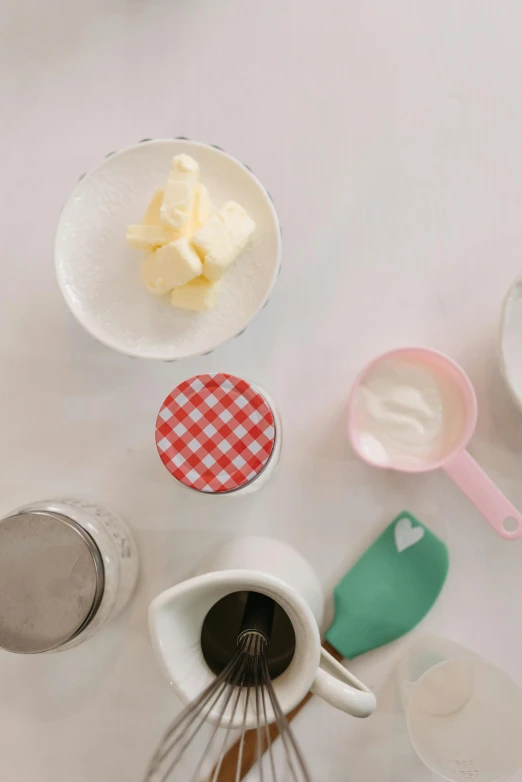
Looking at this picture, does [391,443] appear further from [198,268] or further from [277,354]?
[198,268]

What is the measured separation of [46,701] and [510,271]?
0.70 meters

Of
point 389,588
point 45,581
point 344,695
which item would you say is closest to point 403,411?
point 389,588

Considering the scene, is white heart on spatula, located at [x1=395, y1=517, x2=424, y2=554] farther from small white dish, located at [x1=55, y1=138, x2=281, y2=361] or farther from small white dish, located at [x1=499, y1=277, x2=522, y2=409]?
small white dish, located at [x1=55, y1=138, x2=281, y2=361]

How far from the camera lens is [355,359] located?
2.21ft

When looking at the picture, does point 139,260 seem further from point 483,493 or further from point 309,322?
point 483,493

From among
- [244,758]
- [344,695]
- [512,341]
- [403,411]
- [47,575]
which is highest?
[512,341]

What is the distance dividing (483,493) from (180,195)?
415 mm

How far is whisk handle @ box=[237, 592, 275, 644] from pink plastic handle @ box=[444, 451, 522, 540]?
8.9 inches

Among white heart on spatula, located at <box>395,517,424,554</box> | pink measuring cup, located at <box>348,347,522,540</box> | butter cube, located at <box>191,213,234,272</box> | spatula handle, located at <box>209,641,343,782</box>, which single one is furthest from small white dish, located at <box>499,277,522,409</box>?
spatula handle, located at <box>209,641,343,782</box>

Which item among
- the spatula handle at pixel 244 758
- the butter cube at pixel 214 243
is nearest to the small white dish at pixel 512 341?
the butter cube at pixel 214 243

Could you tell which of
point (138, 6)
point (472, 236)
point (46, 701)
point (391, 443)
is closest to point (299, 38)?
point (138, 6)

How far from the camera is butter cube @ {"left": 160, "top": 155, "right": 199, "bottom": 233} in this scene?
1.86 ft

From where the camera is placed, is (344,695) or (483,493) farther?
(483,493)

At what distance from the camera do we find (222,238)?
574 mm
